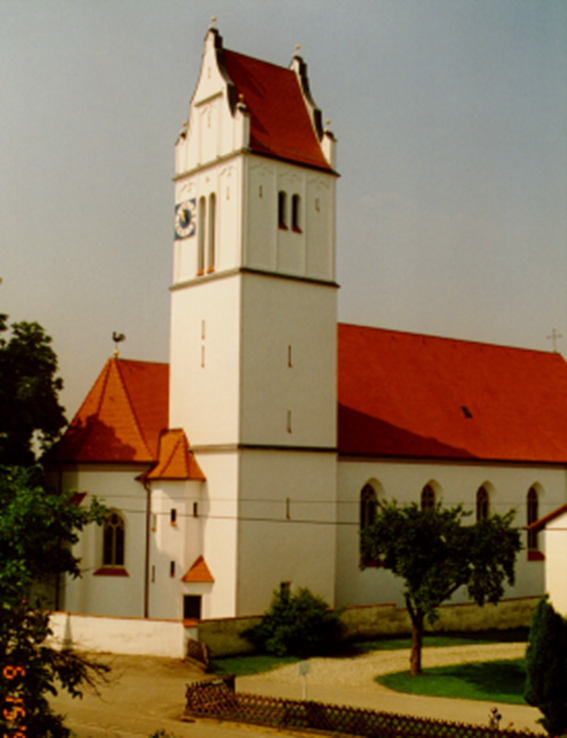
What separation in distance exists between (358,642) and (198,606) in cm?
614

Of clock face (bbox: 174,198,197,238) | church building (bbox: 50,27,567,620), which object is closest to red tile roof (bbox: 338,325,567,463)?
church building (bbox: 50,27,567,620)

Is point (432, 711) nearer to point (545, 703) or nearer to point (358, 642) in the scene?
point (545, 703)

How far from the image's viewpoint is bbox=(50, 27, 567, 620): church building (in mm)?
37125

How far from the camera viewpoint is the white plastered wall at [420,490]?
40.8 meters

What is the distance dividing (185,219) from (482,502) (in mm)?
19150

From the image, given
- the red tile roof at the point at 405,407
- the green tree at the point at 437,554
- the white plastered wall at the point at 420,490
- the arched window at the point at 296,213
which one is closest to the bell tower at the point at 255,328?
the arched window at the point at 296,213

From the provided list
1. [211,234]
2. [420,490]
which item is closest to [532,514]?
[420,490]

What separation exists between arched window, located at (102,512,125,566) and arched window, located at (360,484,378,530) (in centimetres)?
1001

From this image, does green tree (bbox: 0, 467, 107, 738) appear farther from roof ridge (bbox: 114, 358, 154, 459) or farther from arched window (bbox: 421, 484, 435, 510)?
arched window (bbox: 421, 484, 435, 510)

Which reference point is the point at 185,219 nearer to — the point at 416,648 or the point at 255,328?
the point at 255,328

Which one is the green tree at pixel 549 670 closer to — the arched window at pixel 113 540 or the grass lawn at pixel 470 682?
the grass lawn at pixel 470 682

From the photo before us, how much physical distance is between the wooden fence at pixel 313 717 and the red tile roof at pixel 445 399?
15.7 m

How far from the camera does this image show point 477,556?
32.2 m

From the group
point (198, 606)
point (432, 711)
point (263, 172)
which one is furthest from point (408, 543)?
point (263, 172)
